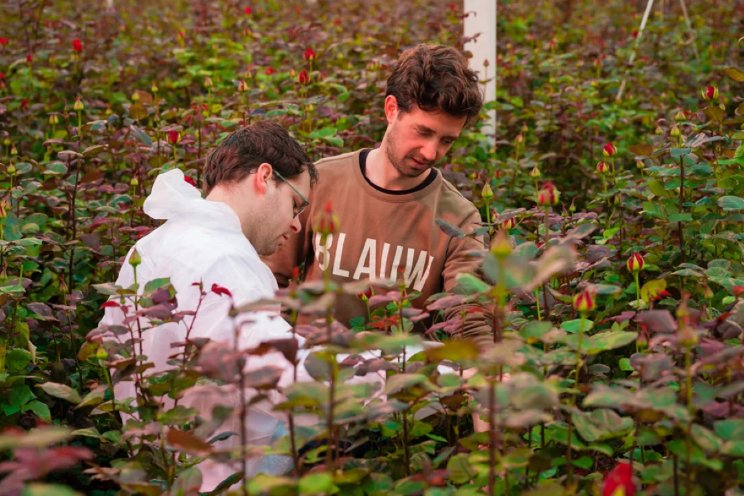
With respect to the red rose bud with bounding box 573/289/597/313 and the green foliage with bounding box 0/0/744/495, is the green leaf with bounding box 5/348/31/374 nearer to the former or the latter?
the green foliage with bounding box 0/0/744/495

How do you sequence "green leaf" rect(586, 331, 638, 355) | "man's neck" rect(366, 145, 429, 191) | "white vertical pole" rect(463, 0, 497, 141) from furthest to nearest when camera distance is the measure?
"white vertical pole" rect(463, 0, 497, 141) < "man's neck" rect(366, 145, 429, 191) < "green leaf" rect(586, 331, 638, 355)

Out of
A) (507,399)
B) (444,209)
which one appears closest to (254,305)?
(507,399)

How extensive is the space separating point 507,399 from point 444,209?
1.71 meters

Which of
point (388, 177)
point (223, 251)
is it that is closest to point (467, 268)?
point (388, 177)

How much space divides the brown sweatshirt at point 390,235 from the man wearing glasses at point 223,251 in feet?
1.00

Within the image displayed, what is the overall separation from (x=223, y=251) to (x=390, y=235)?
2.83 ft

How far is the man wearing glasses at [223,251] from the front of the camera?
2.04 meters

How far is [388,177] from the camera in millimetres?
3006

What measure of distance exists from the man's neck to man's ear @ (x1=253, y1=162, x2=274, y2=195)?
55 centimetres

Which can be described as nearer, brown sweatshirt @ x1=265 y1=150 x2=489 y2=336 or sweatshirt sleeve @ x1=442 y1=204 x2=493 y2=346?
sweatshirt sleeve @ x1=442 y1=204 x2=493 y2=346

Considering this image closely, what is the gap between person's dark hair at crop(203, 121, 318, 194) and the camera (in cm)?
257

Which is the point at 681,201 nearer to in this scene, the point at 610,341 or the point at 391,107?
the point at 391,107

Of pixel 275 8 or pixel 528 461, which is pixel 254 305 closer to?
pixel 528 461

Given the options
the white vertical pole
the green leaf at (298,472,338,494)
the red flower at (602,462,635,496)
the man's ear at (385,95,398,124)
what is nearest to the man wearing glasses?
the man's ear at (385,95,398,124)
